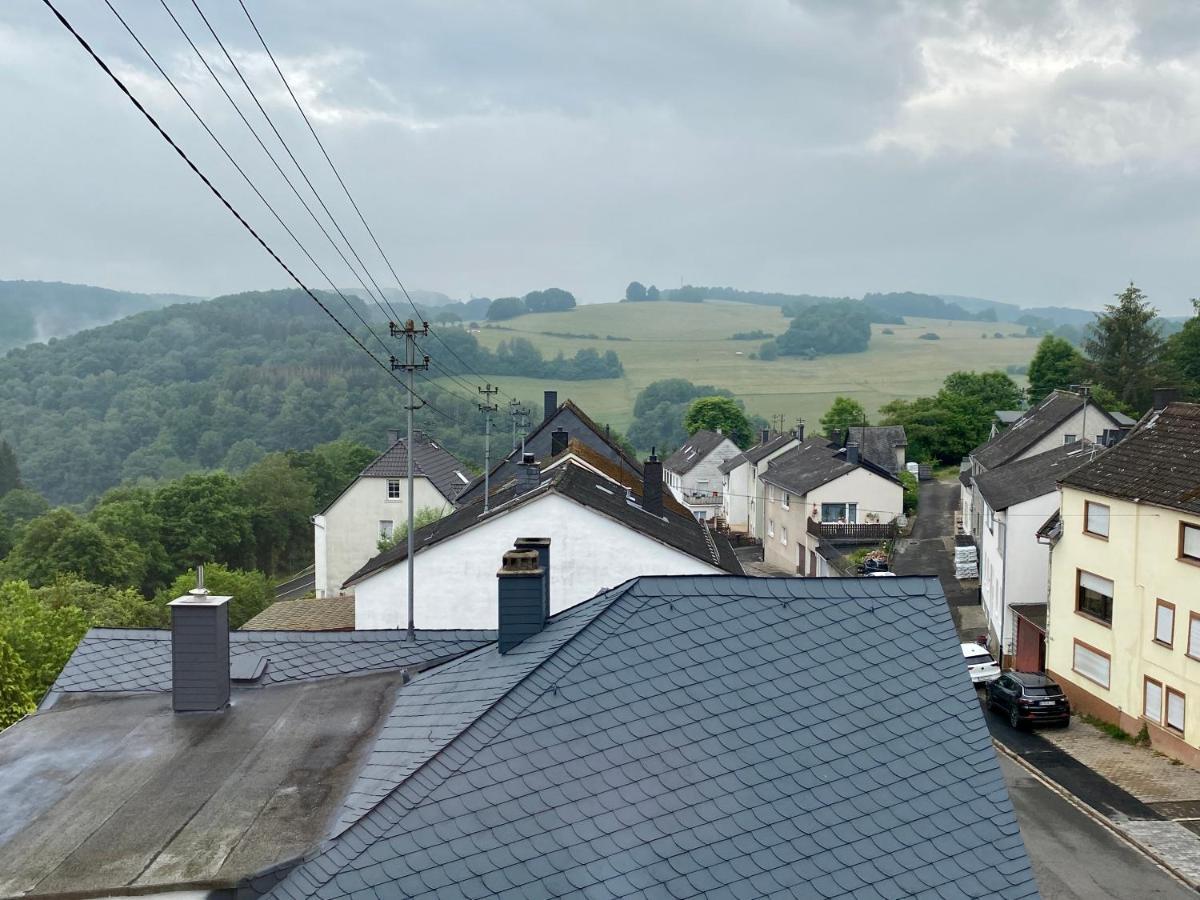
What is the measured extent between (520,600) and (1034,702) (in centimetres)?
2159

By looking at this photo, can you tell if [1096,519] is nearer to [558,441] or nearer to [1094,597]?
[1094,597]

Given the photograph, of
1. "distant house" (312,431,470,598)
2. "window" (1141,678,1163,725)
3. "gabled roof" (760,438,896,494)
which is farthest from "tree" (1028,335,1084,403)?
"window" (1141,678,1163,725)

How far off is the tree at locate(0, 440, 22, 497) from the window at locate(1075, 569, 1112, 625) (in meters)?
120

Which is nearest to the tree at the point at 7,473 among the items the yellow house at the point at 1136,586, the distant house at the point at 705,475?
the distant house at the point at 705,475

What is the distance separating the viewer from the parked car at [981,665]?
34.2 metres

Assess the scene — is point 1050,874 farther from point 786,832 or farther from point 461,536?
point 461,536

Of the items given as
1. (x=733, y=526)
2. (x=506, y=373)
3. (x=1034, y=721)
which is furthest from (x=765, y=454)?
(x=506, y=373)

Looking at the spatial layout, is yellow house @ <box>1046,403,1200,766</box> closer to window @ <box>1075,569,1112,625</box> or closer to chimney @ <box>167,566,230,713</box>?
window @ <box>1075,569,1112,625</box>

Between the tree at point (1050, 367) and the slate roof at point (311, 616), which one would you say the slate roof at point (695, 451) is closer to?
the tree at point (1050, 367)

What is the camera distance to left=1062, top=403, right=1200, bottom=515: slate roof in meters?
28.0

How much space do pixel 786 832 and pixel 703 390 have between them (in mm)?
167707

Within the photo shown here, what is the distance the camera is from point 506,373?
563ft

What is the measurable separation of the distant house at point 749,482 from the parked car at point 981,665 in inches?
1598

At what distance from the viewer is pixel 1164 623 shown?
28.1 m
